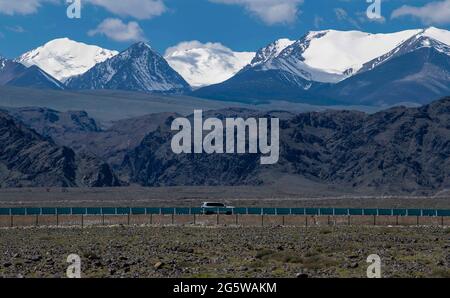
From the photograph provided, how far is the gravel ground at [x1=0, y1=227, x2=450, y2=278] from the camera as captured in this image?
46.2m

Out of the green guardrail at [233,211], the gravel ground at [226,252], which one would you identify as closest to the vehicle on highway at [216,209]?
the green guardrail at [233,211]

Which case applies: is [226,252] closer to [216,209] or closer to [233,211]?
[233,211]

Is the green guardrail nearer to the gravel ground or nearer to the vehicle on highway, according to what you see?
the vehicle on highway

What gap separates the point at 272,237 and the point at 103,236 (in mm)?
11582

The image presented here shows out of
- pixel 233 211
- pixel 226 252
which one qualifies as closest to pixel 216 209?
pixel 233 211

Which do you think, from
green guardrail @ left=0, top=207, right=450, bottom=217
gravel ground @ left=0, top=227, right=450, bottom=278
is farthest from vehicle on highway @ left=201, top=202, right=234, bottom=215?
gravel ground @ left=0, top=227, right=450, bottom=278

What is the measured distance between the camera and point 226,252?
187ft

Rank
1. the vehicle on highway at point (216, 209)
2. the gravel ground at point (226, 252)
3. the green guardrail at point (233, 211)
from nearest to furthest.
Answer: the gravel ground at point (226, 252) < the vehicle on highway at point (216, 209) < the green guardrail at point (233, 211)

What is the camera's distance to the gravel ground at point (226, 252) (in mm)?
46156

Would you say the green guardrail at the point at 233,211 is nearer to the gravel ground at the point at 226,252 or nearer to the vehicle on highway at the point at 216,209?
the vehicle on highway at the point at 216,209

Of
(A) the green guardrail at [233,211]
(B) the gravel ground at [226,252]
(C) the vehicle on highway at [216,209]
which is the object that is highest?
(B) the gravel ground at [226,252]
